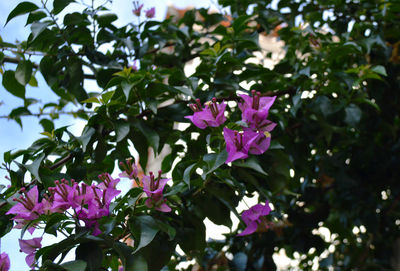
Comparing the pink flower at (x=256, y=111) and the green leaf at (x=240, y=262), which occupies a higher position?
the pink flower at (x=256, y=111)

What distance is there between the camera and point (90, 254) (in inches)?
19.1

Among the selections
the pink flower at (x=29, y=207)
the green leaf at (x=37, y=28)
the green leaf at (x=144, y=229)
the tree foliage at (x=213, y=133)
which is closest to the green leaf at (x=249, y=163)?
the tree foliage at (x=213, y=133)

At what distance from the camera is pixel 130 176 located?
557mm

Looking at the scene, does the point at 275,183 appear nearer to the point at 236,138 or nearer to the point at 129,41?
the point at 236,138

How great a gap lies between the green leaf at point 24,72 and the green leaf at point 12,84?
4 cm

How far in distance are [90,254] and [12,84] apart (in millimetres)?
403

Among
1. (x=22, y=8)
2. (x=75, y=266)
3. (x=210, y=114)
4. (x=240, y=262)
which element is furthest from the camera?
(x=240, y=262)

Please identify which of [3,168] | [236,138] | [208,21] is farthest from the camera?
[208,21]

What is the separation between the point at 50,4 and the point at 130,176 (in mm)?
353

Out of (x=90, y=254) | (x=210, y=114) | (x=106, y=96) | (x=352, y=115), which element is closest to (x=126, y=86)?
(x=106, y=96)

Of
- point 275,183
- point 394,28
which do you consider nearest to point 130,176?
point 275,183

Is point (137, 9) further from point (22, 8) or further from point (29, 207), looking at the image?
point (29, 207)

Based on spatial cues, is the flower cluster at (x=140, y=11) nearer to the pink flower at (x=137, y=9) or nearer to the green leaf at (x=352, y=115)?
the pink flower at (x=137, y=9)

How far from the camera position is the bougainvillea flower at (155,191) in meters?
0.52
